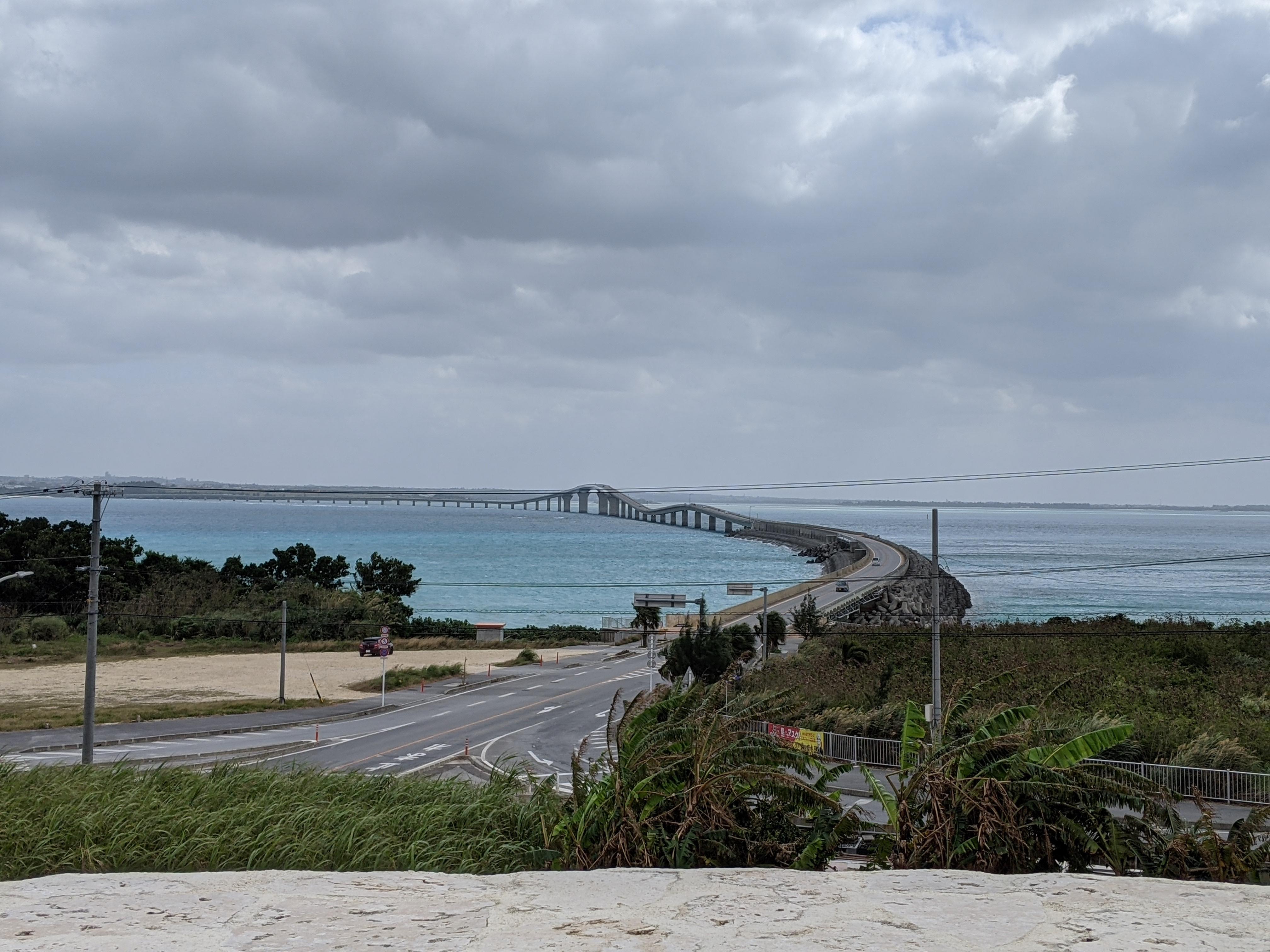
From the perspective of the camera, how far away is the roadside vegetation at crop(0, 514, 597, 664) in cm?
6134

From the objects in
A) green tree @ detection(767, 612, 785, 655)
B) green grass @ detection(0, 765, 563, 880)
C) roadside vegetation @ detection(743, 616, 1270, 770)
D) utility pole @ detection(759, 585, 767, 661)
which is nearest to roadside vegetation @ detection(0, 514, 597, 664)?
green tree @ detection(767, 612, 785, 655)

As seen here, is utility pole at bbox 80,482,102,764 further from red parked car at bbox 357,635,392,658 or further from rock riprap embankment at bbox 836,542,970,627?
rock riprap embankment at bbox 836,542,970,627

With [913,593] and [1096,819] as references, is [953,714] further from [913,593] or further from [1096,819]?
[913,593]

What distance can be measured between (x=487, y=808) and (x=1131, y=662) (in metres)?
31.6

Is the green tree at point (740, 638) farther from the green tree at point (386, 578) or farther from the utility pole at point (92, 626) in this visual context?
the green tree at point (386, 578)

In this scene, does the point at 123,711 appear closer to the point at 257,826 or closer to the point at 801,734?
the point at 801,734

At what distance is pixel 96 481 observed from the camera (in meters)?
23.4

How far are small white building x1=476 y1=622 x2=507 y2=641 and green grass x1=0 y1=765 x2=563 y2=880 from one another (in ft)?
189

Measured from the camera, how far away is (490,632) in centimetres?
6875

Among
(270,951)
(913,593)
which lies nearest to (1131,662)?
(270,951)

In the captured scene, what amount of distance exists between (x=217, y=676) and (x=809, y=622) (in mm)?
28440

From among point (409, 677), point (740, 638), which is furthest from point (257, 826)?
point (409, 677)

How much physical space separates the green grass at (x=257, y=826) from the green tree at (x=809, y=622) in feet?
133

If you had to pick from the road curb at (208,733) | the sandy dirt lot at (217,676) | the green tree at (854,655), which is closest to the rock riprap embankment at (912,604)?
the green tree at (854,655)
